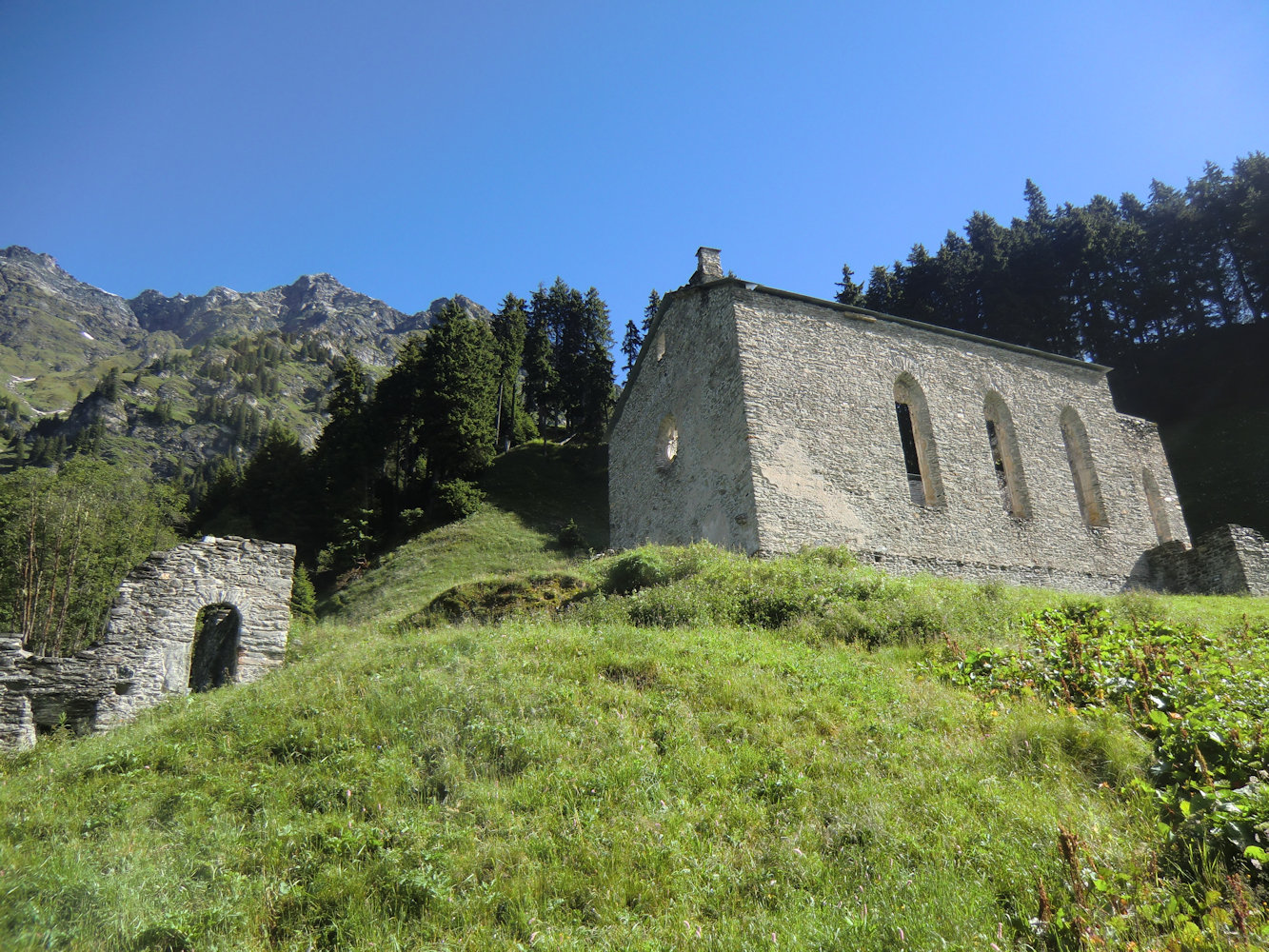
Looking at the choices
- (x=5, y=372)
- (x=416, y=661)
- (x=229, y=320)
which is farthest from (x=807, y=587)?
(x=229, y=320)

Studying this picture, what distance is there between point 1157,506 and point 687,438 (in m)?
14.2

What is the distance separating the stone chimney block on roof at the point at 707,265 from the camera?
17922mm

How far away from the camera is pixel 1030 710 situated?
232 inches

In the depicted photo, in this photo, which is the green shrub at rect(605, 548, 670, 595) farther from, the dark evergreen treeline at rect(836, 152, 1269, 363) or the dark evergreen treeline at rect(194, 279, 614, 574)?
the dark evergreen treeline at rect(836, 152, 1269, 363)

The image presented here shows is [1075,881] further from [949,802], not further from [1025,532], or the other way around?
[1025,532]

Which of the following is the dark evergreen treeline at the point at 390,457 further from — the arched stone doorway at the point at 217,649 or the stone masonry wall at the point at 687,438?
the arched stone doorway at the point at 217,649

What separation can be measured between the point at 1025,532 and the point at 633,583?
10.6 m

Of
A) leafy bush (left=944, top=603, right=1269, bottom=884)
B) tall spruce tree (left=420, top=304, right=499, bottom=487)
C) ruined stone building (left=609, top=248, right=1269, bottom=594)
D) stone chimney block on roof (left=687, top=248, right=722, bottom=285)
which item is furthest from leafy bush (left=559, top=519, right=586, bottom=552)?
leafy bush (left=944, top=603, right=1269, bottom=884)

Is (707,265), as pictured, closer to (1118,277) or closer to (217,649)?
(217,649)

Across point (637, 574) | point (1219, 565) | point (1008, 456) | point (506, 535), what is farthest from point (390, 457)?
point (1219, 565)

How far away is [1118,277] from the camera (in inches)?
1414

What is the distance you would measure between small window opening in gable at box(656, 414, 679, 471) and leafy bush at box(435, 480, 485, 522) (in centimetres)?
1170

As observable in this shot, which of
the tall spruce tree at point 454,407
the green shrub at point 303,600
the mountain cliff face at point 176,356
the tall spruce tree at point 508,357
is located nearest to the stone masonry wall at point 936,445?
the green shrub at point 303,600

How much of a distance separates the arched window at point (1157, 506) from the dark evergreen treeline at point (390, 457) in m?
23.0
